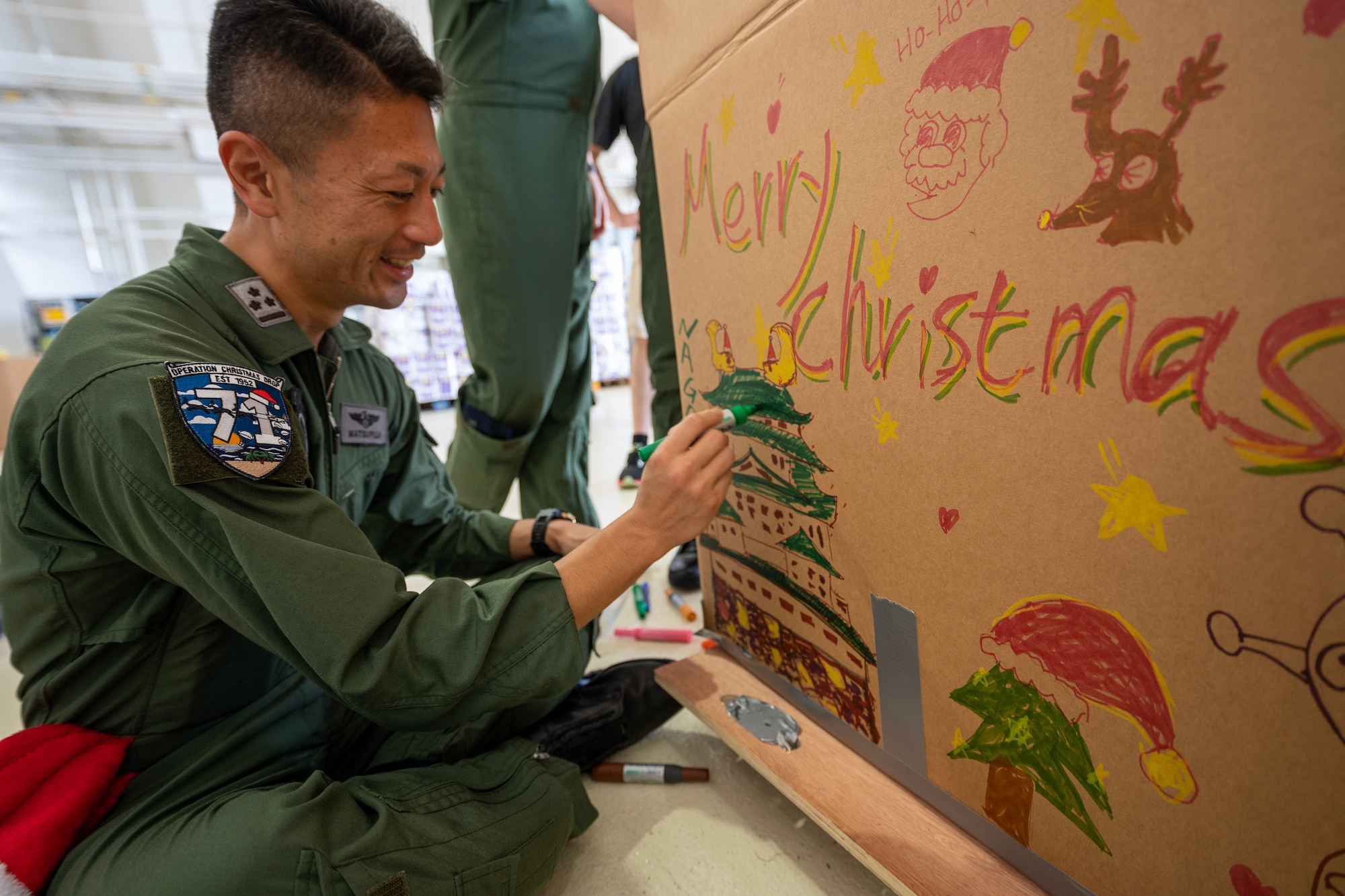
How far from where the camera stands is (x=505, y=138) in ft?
3.63

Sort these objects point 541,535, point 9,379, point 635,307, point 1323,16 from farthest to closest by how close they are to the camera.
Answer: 1. point 9,379
2. point 635,307
3. point 541,535
4. point 1323,16

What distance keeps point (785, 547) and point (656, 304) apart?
1.98ft

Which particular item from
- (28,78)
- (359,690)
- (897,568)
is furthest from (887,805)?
(28,78)

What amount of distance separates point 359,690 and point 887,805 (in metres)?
0.55

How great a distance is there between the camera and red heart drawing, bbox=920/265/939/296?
0.52m

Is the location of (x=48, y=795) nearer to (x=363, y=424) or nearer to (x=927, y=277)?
(x=363, y=424)

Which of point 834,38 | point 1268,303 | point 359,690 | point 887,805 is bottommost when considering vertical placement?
point 887,805

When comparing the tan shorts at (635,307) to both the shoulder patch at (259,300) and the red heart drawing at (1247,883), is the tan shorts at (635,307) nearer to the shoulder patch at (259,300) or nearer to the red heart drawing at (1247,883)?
the shoulder patch at (259,300)

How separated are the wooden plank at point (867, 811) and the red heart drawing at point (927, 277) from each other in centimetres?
53

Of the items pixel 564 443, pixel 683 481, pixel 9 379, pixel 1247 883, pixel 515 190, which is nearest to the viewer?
pixel 1247 883

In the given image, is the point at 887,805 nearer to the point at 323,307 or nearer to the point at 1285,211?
the point at 1285,211

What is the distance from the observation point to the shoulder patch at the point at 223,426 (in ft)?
Answer: 1.71

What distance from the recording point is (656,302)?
47.5 inches

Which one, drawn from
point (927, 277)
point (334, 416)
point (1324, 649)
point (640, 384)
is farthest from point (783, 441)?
point (640, 384)
